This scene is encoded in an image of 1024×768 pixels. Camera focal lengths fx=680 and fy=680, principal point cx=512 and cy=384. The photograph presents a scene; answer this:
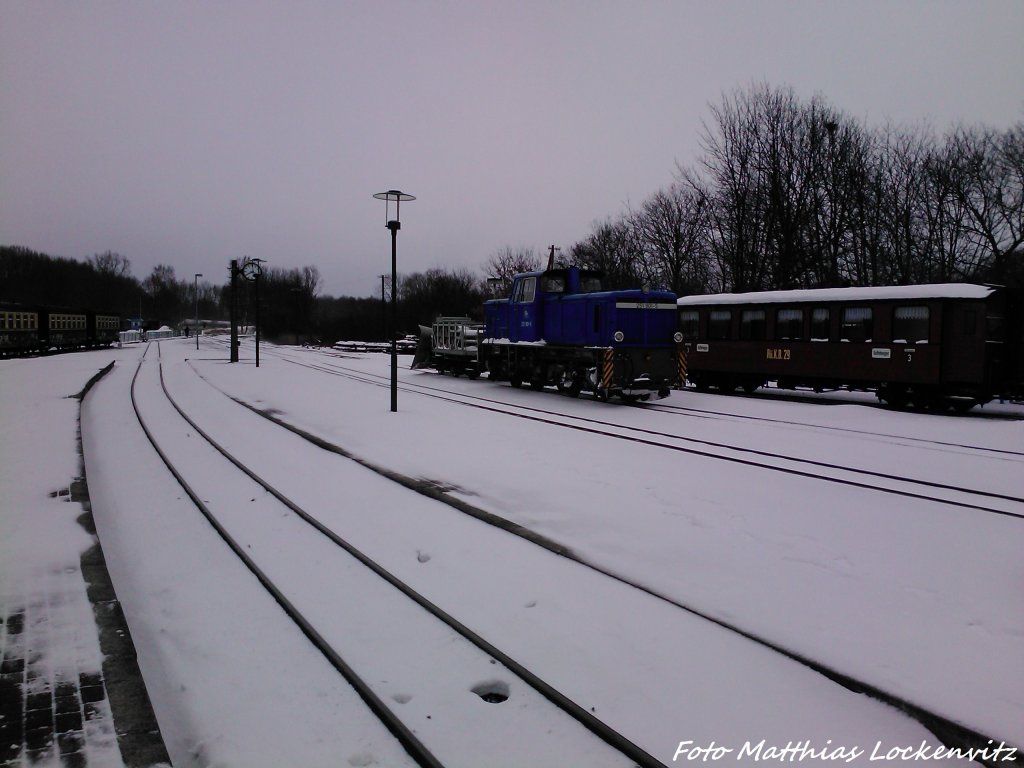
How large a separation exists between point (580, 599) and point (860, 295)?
644 inches

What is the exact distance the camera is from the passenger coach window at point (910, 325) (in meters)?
17.1

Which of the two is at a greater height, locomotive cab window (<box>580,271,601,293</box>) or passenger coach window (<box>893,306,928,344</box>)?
locomotive cab window (<box>580,271,601,293</box>)

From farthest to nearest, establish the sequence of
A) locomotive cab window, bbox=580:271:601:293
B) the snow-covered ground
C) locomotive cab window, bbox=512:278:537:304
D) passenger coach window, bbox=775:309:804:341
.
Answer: locomotive cab window, bbox=512:278:537:304, passenger coach window, bbox=775:309:804:341, locomotive cab window, bbox=580:271:601:293, the snow-covered ground

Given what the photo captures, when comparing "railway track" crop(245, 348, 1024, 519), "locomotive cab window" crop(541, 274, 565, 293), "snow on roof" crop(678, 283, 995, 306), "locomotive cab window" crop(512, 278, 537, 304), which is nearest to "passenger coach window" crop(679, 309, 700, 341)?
"snow on roof" crop(678, 283, 995, 306)

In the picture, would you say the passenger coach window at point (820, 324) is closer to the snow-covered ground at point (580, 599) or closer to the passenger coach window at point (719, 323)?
the passenger coach window at point (719, 323)

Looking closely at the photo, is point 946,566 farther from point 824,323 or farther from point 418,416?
point 824,323

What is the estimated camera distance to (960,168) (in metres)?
34.9

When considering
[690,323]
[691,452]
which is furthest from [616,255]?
[691,452]

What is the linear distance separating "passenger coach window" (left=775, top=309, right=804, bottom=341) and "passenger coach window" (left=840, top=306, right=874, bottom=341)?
1333 mm

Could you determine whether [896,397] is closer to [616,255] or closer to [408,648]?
[408,648]

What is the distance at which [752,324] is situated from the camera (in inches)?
841

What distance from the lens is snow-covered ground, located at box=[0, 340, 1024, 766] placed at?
3.66m

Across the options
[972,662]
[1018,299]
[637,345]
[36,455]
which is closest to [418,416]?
[637,345]

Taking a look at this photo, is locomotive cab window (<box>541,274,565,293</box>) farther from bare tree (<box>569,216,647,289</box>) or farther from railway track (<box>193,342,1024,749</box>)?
bare tree (<box>569,216,647,289</box>)
